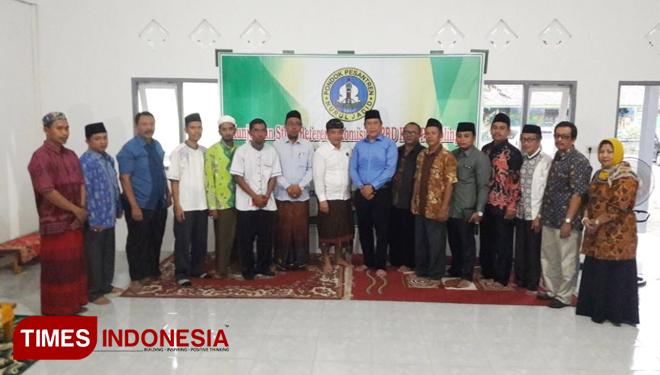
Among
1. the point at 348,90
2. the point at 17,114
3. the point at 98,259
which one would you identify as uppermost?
the point at 348,90

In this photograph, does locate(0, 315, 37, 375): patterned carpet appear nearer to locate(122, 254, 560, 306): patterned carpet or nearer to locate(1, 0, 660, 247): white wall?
locate(122, 254, 560, 306): patterned carpet

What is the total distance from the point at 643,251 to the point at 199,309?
516 cm

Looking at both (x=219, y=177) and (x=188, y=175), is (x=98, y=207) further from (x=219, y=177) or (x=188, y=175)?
(x=219, y=177)

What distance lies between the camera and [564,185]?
3.74 m

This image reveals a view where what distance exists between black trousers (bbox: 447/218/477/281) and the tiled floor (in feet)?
1.93

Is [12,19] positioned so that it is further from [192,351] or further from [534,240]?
[534,240]

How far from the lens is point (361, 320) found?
3.55 m

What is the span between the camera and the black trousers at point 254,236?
14.4 feet

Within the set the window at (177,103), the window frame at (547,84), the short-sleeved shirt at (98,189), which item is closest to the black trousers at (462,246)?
the window frame at (547,84)

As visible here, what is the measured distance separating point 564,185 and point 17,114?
5.32m

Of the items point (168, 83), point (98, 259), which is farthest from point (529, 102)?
point (98, 259)

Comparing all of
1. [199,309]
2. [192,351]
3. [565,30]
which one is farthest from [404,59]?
[192,351]

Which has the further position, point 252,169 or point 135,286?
point 252,169

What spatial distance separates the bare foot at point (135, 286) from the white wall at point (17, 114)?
190 centimetres
